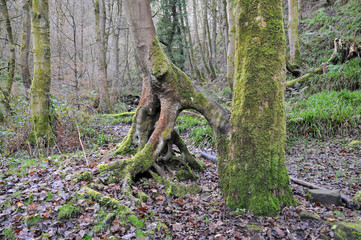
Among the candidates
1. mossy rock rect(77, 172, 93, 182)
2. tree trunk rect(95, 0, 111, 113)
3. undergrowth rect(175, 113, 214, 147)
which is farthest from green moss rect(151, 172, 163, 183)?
tree trunk rect(95, 0, 111, 113)

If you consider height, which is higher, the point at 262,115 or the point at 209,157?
the point at 262,115

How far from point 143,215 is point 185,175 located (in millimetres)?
1804

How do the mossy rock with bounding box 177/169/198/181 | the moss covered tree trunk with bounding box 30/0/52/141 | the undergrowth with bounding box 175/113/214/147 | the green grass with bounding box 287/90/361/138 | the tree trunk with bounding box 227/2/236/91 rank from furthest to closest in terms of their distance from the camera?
the tree trunk with bounding box 227/2/236/91 < the undergrowth with bounding box 175/113/214/147 < the green grass with bounding box 287/90/361/138 < the moss covered tree trunk with bounding box 30/0/52/141 < the mossy rock with bounding box 177/169/198/181

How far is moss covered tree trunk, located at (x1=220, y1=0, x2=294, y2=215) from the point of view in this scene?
11.4 feet

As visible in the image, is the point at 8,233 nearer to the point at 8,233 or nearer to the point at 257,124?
the point at 8,233

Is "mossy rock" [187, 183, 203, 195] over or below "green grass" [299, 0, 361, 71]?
below

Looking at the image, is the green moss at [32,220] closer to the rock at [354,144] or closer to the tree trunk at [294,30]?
the rock at [354,144]

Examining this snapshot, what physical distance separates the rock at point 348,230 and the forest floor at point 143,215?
11cm

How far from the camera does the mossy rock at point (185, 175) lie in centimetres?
484

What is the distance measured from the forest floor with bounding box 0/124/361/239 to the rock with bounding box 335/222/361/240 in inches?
4.5

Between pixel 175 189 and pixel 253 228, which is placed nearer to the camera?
pixel 253 228

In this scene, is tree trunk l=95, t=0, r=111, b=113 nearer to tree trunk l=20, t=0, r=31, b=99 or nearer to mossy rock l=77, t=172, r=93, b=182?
tree trunk l=20, t=0, r=31, b=99

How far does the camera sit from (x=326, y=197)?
3.71 meters

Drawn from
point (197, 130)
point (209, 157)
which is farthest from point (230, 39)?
point (209, 157)
